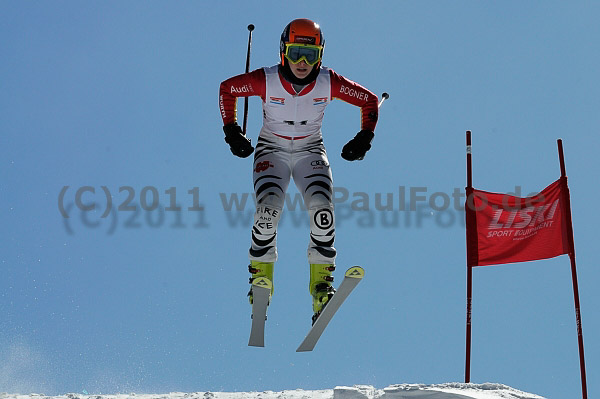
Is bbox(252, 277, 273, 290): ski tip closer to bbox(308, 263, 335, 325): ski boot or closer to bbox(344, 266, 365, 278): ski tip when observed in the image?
bbox(308, 263, 335, 325): ski boot

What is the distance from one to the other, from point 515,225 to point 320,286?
4.72 m

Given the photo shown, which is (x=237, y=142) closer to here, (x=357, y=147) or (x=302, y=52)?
(x=302, y=52)

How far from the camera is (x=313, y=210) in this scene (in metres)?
7.89

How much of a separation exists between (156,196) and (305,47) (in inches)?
124

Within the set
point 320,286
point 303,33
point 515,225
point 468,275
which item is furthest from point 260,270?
point 515,225

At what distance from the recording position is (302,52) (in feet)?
26.0

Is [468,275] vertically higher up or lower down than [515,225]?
lower down

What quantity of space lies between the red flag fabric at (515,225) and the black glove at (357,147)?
334 cm

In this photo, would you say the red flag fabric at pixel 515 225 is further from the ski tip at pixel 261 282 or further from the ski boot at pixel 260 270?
the ski tip at pixel 261 282

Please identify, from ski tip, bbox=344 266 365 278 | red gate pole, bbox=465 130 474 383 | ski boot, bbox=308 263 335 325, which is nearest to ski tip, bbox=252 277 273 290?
ski boot, bbox=308 263 335 325

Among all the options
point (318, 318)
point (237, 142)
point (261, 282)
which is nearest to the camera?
point (261, 282)

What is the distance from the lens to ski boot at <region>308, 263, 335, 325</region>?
781 centimetres

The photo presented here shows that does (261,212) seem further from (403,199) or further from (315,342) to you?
(403,199)

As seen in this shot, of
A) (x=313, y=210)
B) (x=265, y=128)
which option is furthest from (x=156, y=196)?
(x=313, y=210)
